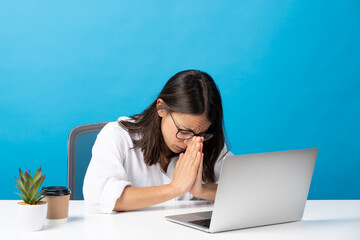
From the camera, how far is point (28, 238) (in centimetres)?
136

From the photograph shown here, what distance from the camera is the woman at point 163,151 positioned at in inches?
69.2

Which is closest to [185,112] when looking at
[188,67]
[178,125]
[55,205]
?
[178,125]

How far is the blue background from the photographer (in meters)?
3.91

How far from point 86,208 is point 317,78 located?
9.66 feet

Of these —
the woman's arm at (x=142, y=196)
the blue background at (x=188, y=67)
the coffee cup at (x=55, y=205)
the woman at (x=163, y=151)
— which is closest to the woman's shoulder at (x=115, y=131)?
the woman at (x=163, y=151)

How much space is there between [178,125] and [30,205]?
2.35 ft

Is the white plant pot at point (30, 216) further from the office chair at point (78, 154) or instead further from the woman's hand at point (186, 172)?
Result: the office chair at point (78, 154)

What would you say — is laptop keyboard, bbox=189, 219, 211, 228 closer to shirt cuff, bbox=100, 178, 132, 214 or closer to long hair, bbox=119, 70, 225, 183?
shirt cuff, bbox=100, 178, 132, 214

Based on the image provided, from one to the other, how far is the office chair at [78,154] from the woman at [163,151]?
0.23 m

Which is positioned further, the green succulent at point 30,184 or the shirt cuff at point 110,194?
the shirt cuff at point 110,194

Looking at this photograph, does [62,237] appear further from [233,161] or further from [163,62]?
[163,62]

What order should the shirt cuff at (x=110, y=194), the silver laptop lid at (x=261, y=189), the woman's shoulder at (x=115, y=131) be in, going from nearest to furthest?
the silver laptop lid at (x=261, y=189) → the shirt cuff at (x=110, y=194) → the woman's shoulder at (x=115, y=131)

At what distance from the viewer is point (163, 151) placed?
84.8 inches

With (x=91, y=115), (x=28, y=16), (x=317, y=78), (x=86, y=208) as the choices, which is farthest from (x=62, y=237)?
(x=317, y=78)
